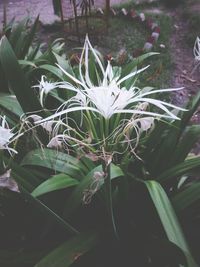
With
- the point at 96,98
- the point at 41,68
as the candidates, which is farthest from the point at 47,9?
the point at 96,98

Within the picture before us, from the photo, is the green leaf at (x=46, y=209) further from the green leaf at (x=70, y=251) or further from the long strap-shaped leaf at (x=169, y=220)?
the long strap-shaped leaf at (x=169, y=220)

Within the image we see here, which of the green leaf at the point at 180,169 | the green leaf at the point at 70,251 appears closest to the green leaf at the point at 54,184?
the green leaf at the point at 70,251

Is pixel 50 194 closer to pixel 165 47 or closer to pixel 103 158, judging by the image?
pixel 103 158

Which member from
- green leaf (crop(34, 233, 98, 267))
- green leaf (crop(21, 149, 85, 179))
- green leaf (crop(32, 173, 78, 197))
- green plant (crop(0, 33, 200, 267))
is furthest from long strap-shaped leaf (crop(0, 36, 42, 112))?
green leaf (crop(34, 233, 98, 267))

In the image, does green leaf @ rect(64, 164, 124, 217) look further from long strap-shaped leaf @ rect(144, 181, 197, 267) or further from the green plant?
long strap-shaped leaf @ rect(144, 181, 197, 267)

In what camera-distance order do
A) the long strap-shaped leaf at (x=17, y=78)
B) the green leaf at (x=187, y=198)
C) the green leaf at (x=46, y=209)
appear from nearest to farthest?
the green leaf at (x=46, y=209), the green leaf at (x=187, y=198), the long strap-shaped leaf at (x=17, y=78)
